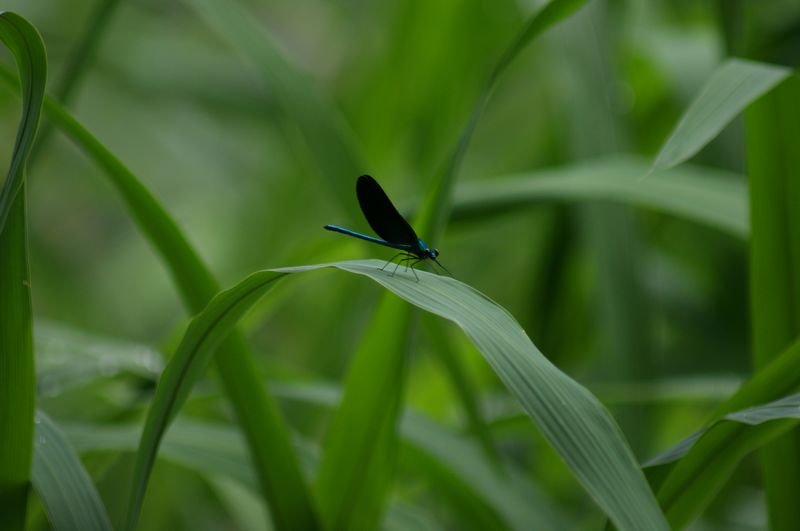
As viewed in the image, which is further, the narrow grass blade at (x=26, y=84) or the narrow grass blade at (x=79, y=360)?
the narrow grass blade at (x=79, y=360)

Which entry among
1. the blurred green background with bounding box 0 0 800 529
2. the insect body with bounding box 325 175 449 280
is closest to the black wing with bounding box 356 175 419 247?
the insect body with bounding box 325 175 449 280

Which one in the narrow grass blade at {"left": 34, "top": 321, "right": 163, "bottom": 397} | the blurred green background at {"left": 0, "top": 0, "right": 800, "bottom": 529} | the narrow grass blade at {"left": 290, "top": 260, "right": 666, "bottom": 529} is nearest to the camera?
the narrow grass blade at {"left": 290, "top": 260, "right": 666, "bottom": 529}

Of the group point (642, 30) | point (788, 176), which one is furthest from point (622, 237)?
point (642, 30)

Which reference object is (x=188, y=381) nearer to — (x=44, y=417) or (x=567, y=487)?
(x=44, y=417)

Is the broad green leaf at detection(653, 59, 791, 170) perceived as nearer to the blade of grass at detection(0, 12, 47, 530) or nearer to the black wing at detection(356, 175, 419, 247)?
the black wing at detection(356, 175, 419, 247)

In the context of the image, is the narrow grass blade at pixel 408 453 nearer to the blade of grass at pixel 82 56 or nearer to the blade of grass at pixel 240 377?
the blade of grass at pixel 240 377

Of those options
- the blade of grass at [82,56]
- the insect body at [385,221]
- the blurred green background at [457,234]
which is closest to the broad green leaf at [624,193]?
the blurred green background at [457,234]
